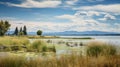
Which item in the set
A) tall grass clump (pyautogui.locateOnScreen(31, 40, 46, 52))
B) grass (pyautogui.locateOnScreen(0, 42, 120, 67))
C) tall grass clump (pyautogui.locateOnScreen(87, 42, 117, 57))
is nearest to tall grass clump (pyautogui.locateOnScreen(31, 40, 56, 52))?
tall grass clump (pyautogui.locateOnScreen(31, 40, 46, 52))

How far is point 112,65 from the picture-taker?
4602mm

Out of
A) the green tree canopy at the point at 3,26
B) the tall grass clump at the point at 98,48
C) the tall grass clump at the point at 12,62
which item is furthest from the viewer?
the green tree canopy at the point at 3,26

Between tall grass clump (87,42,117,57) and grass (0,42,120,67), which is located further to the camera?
tall grass clump (87,42,117,57)

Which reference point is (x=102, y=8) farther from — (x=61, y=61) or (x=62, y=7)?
(x=61, y=61)

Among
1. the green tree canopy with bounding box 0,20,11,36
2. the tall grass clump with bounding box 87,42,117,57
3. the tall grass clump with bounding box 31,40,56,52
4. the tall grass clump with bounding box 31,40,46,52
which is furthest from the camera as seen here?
the green tree canopy with bounding box 0,20,11,36

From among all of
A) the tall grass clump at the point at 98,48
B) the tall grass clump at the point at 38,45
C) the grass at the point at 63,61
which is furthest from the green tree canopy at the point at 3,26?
the grass at the point at 63,61

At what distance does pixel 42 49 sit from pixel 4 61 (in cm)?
461

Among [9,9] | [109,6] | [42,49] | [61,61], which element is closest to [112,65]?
[61,61]

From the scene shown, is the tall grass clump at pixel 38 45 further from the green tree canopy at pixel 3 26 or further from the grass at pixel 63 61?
the green tree canopy at pixel 3 26

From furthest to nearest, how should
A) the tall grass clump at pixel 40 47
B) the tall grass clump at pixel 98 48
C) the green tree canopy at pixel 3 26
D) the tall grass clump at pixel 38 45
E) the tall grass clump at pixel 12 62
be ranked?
1. the green tree canopy at pixel 3 26
2. the tall grass clump at pixel 38 45
3. the tall grass clump at pixel 40 47
4. the tall grass clump at pixel 98 48
5. the tall grass clump at pixel 12 62

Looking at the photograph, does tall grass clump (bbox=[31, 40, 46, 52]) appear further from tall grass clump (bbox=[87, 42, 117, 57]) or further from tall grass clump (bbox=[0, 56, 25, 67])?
tall grass clump (bbox=[0, 56, 25, 67])

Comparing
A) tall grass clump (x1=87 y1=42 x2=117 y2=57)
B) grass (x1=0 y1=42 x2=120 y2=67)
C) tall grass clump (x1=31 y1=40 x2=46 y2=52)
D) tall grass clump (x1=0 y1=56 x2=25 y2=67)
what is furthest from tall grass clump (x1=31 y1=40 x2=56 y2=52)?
tall grass clump (x1=0 y1=56 x2=25 y2=67)

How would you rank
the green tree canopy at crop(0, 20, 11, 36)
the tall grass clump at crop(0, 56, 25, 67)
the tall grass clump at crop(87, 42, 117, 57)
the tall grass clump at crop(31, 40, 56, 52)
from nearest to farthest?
the tall grass clump at crop(0, 56, 25, 67), the tall grass clump at crop(87, 42, 117, 57), the tall grass clump at crop(31, 40, 56, 52), the green tree canopy at crop(0, 20, 11, 36)

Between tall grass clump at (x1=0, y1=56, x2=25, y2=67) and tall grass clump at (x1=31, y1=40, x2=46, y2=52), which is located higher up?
tall grass clump at (x1=0, y1=56, x2=25, y2=67)
